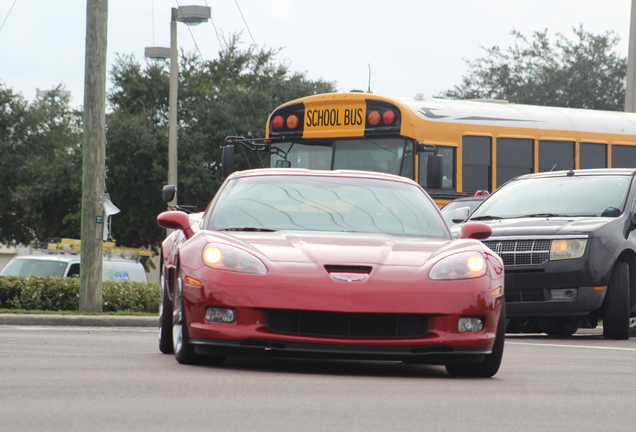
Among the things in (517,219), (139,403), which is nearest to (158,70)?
(517,219)

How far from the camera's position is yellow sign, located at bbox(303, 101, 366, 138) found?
63.4 ft

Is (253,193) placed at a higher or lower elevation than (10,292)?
higher

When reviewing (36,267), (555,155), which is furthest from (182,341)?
(36,267)

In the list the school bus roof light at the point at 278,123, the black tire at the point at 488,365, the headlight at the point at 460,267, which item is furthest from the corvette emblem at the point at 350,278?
the school bus roof light at the point at 278,123

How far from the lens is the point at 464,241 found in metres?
8.49

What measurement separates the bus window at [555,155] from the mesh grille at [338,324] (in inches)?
515

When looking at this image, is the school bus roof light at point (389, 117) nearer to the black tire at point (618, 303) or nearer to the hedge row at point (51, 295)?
the hedge row at point (51, 295)

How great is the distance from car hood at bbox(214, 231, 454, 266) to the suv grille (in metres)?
4.55

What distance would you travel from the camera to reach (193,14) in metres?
30.3

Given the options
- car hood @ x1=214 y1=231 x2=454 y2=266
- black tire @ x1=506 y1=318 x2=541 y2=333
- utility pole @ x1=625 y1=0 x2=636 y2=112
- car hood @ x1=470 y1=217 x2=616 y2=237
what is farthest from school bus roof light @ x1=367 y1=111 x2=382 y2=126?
utility pole @ x1=625 y1=0 x2=636 y2=112

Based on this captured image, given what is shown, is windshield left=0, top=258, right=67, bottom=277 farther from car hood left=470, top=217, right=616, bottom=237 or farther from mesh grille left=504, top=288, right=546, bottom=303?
mesh grille left=504, top=288, right=546, bottom=303

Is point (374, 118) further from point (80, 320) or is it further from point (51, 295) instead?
point (51, 295)

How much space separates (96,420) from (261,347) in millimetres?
2414

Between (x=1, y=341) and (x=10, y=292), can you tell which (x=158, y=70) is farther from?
(x=1, y=341)
